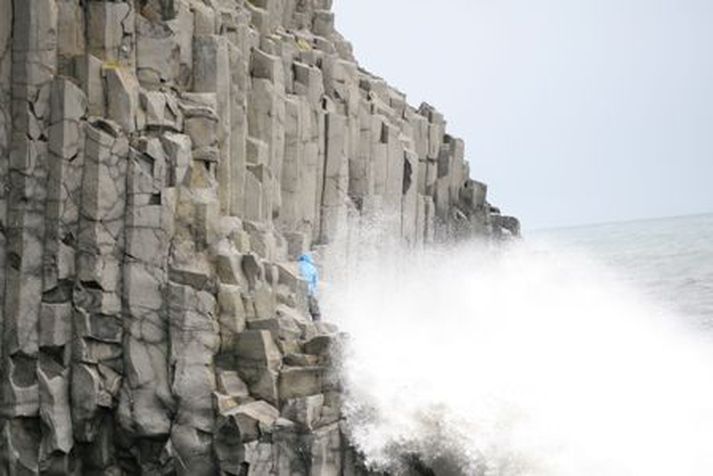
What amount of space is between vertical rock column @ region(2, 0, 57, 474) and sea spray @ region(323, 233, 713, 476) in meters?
5.90

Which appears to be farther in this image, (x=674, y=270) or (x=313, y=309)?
(x=674, y=270)

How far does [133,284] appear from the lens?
2208 centimetres

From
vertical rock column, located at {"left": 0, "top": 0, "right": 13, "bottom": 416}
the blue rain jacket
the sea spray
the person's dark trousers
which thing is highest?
vertical rock column, located at {"left": 0, "top": 0, "right": 13, "bottom": 416}

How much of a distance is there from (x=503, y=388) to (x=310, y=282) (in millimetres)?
4720

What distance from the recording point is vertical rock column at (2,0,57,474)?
22.3m

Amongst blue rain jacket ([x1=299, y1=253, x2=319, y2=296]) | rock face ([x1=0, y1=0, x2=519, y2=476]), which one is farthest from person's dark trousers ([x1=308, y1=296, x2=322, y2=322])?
rock face ([x1=0, y1=0, x2=519, y2=476])

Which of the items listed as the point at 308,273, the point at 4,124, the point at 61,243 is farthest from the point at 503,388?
the point at 4,124

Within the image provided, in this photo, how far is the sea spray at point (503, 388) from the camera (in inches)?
864

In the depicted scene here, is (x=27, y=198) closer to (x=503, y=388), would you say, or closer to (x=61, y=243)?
(x=61, y=243)

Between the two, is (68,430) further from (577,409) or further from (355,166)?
(355,166)

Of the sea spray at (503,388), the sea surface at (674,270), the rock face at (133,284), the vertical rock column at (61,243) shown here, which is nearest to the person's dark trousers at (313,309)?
the rock face at (133,284)

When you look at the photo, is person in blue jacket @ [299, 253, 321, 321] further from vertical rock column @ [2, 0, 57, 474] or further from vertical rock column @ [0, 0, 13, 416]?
vertical rock column @ [0, 0, 13, 416]

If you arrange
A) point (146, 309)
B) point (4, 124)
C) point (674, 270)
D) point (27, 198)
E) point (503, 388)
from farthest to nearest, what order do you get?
1. point (674, 270)
2. point (503, 388)
3. point (4, 124)
4. point (27, 198)
5. point (146, 309)

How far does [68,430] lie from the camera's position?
22094mm
